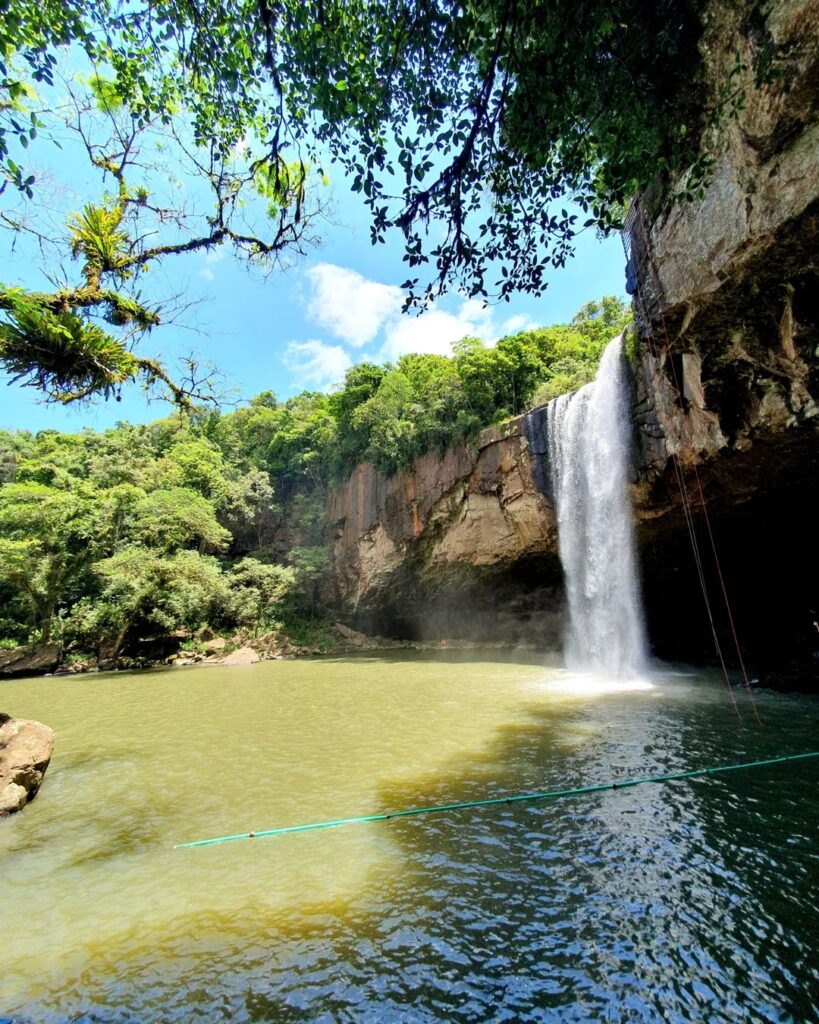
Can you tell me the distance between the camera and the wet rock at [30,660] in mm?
17469

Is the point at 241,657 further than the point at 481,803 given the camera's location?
Yes

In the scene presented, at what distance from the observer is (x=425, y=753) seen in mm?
6352

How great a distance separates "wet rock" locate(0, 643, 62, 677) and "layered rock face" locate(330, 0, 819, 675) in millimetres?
12599

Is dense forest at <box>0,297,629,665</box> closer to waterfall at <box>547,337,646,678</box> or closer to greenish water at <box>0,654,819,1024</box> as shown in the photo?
waterfall at <box>547,337,646,678</box>

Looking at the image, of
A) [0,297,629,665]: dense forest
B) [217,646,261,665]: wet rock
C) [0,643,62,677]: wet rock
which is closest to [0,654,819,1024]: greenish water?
[217,646,261,665]: wet rock

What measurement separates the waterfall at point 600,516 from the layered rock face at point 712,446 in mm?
531

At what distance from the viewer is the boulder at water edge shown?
16.9 feet

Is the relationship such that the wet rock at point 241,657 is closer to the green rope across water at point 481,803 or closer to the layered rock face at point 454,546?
the layered rock face at point 454,546

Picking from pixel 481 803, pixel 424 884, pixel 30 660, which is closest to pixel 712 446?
pixel 481 803

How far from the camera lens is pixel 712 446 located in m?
9.80

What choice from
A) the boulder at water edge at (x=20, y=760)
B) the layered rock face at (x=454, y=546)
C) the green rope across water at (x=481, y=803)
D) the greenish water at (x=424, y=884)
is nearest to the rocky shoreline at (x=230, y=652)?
the layered rock face at (x=454, y=546)

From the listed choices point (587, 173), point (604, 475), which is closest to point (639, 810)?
point (587, 173)

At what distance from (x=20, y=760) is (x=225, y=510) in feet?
70.6

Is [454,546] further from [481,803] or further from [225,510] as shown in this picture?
[481,803]
